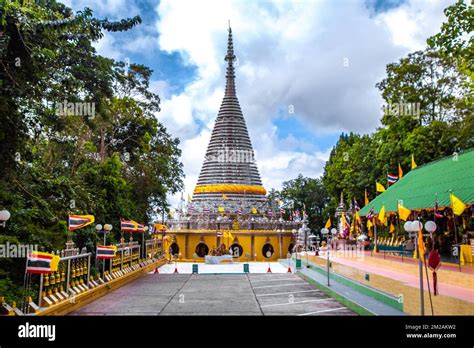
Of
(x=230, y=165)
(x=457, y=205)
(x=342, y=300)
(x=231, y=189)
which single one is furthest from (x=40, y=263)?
(x=230, y=165)

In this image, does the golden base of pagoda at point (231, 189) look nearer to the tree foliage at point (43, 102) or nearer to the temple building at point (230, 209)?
the temple building at point (230, 209)

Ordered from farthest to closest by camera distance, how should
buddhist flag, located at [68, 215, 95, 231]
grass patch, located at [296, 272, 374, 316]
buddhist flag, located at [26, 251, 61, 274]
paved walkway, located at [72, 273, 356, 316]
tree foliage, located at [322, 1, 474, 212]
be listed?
tree foliage, located at [322, 1, 474, 212] < buddhist flag, located at [68, 215, 95, 231] < paved walkway, located at [72, 273, 356, 316] < grass patch, located at [296, 272, 374, 316] < buddhist flag, located at [26, 251, 61, 274]

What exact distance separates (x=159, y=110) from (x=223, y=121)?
59.6ft

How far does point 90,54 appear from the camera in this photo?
50.1ft

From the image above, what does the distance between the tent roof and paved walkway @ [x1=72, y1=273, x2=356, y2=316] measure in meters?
5.31

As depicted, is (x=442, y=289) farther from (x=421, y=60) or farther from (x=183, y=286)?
(x=421, y=60)

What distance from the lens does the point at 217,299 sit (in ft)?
48.3

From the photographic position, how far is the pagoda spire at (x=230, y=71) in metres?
50.3

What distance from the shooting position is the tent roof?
15820mm

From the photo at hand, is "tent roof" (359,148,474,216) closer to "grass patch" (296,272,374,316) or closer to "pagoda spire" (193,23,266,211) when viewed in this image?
"grass patch" (296,272,374,316)

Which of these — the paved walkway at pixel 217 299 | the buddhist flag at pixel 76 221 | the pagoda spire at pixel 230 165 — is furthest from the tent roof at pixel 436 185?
the pagoda spire at pixel 230 165

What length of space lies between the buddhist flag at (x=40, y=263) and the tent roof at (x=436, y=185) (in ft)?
39.1

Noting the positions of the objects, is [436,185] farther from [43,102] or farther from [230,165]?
[230,165]

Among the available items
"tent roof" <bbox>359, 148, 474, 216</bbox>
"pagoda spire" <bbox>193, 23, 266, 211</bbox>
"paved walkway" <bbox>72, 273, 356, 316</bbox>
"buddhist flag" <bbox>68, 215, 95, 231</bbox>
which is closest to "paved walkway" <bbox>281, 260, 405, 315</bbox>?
"paved walkway" <bbox>72, 273, 356, 316</bbox>
